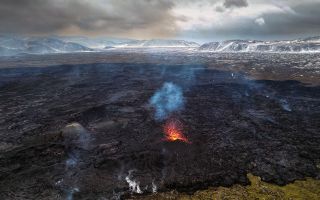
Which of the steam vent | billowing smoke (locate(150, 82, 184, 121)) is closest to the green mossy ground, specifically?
the steam vent

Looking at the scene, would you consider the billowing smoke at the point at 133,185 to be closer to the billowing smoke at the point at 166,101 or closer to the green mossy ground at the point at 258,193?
the green mossy ground at the point at 258,193

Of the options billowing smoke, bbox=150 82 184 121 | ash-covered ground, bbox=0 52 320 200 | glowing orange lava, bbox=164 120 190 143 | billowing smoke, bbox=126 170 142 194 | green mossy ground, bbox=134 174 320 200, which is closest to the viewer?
green mossy ground, bbox=134 174 320 200

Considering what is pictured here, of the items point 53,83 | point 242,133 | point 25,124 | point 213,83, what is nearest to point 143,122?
point 242,133

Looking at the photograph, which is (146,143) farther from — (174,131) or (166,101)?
(166,101)

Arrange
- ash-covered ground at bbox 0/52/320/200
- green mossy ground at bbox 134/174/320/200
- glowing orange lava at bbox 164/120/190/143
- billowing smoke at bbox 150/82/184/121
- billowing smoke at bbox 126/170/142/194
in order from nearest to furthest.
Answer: green mossy ground at bbox 134/174/320/200 < billowing smoke at bbox 126/170/142/194 < ash-covered ground at bbox 0/52/320/200 < glowing orange lava at bbox 164/120/190/143 < billowing smoke at bbox 150/82/184/121

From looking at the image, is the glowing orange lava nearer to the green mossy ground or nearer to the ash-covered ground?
the ash-covered ground

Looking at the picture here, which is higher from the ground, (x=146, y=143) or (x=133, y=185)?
(x=146, y=143)

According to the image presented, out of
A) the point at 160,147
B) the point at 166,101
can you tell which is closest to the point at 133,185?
the point at 160,147
